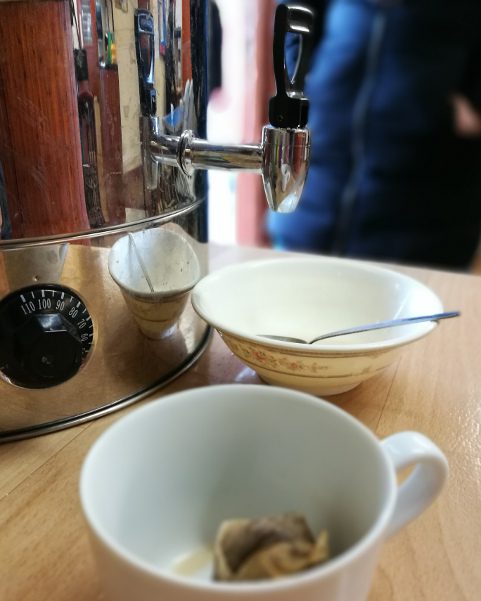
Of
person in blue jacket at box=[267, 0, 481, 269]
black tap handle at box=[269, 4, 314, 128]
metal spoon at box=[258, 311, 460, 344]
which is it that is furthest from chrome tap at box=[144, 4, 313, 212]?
person in blue jacket at box=[267, 0, 481, 269]

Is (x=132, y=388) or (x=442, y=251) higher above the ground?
(x=132, y=388)

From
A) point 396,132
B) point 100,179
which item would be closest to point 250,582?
point 100,179

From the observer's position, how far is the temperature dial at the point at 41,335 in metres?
0.32

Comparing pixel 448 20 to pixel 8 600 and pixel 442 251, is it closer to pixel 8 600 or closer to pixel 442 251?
pixel 442 251

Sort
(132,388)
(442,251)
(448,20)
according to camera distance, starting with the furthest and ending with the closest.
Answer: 1. (442,251)
2. (448,20)
3. (132,388)

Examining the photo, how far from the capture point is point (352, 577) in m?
0.19

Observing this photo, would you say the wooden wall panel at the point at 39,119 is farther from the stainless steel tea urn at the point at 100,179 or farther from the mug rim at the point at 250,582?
the mug rim at the point at 250,582

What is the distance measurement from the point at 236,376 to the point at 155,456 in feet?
0.60

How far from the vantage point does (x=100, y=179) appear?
13.0 inches

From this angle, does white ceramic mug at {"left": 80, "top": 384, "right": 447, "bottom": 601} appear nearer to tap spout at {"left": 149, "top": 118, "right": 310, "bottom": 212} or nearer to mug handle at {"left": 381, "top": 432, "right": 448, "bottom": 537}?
mug handle at {"left": 381, "top": 432, "right": 448, "bottom": 537}

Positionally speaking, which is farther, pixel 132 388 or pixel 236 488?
pixel 132 388

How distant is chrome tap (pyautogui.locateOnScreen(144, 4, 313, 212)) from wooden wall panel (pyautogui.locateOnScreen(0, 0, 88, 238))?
6 cm

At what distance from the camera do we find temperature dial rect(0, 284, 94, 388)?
12.5 inches

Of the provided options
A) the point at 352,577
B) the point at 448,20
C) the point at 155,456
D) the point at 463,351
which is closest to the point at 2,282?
the point at 155,456
